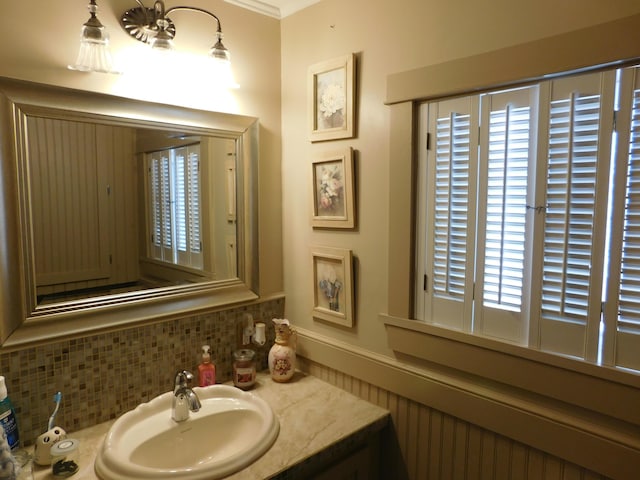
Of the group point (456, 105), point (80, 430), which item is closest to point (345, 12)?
point (456, 105)

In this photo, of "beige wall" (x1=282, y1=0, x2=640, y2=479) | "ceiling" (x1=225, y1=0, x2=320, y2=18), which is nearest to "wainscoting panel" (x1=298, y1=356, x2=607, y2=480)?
"beige wall" (x1=282, y1=0, x2=640, y2=479)

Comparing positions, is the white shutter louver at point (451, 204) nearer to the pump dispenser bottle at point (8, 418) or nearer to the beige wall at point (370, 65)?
the beige wall at point (370, 65)

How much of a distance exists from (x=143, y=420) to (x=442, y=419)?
95cm

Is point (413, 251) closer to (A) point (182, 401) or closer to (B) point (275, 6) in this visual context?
(A) point (182, 401)

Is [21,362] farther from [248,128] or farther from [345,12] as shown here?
[345,12]

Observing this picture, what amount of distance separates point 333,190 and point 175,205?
579 millimetres

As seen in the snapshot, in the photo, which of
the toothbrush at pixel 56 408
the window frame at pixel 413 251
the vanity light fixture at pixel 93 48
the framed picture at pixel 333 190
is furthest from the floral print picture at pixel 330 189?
the toothbrush at pixel 56 408

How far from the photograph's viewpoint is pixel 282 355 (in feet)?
5.56

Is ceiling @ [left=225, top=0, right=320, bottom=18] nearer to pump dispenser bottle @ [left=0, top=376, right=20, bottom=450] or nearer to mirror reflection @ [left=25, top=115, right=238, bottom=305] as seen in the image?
mirror reflection @ [left=25, top=115, right=238, bottom=305]

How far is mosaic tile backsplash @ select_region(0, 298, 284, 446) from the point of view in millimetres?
1251

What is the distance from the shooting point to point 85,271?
135 centimetres

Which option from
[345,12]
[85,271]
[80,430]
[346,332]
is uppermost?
[345,12]

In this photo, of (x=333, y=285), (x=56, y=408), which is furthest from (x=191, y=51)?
(x=56, y=408)

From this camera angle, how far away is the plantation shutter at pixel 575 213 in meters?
1.00
